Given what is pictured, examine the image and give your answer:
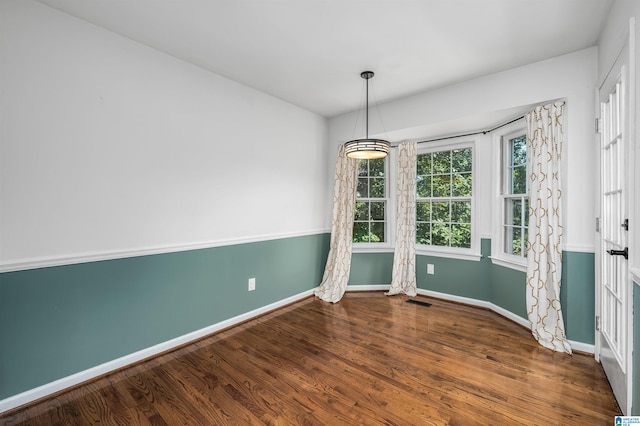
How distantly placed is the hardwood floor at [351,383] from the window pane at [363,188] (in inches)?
79.6

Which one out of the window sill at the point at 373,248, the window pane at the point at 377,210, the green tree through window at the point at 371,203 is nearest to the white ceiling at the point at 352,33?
the green tree through window at the point at 371,203

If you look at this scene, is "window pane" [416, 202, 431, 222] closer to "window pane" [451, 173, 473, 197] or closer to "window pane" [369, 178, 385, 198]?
"window pane" [451, 173, 473, 197]

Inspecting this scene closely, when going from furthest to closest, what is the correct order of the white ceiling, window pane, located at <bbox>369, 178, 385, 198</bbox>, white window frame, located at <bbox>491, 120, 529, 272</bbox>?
1. window pane, located at <bbox>369, 178, 385, 198</bbox>
2. white window frame, located at <bbox>491, 120, 529, 272</bbox>
3. the white ceiling

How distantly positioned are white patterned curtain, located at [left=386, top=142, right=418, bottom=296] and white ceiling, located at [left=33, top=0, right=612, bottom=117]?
3.89ft

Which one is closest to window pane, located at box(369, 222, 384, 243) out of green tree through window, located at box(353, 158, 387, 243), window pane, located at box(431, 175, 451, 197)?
green tree through window, located at box(353, 158, 387, 243)

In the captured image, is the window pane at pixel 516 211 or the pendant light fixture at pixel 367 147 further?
the window pane at pixel 516 211

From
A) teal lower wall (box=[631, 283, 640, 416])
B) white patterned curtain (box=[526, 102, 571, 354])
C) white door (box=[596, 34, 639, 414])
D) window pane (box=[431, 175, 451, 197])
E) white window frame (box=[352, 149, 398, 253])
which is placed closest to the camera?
teal lower wall (box=[631, 283, 640, 416])

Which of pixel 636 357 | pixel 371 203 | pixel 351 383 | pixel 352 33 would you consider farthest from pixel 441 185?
pixel 351 383

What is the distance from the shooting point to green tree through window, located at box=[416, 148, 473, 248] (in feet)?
12.8

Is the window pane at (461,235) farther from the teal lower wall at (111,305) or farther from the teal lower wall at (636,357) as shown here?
the teal lower wall at (111,305)

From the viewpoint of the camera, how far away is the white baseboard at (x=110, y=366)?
1.92 m

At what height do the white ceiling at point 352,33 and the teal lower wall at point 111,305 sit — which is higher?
the white ceiling at point 352,33

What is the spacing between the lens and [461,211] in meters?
3.95

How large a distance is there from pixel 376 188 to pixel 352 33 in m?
2.47
